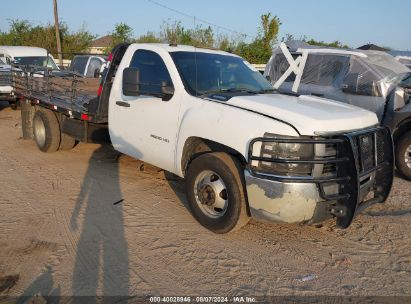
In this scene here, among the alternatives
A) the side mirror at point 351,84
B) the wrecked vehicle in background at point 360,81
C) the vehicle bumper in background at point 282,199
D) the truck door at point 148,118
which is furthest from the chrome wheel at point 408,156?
the truck door at point 148,118

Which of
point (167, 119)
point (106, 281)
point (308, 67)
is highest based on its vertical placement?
point (308, 67)

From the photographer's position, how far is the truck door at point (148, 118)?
4953mm

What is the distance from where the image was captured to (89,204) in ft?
17.3

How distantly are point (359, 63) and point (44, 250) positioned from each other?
22.4ft

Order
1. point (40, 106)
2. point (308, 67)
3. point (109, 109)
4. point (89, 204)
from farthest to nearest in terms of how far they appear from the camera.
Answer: point (308, 67), point (40, 106), point (109, 109), point (89, 204)

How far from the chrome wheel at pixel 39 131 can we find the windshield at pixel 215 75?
12.8 ft

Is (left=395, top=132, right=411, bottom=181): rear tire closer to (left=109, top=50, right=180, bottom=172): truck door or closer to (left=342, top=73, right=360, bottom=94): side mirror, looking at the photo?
(left=342, top=73, right=360, bottom=94): side mirror

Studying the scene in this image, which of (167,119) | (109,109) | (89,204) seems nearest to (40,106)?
(109,109)

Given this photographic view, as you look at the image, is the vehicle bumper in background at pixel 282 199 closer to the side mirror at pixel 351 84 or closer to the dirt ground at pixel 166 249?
the dirt ground at pixel 166 249

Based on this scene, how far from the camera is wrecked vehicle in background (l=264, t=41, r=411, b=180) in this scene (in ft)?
23.3

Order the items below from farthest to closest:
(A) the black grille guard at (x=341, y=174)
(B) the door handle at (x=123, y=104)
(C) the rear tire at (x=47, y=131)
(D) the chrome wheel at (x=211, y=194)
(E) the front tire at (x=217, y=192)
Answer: (C) the rear tire at (x=47, y=131) < (B) the door handle at (x=123, y=104) < (D) the chrome wheel at (x=211, y=194) < (E) the front tire at (x=217, y=192) < (A) the black grille guard at (x=341, y=174)

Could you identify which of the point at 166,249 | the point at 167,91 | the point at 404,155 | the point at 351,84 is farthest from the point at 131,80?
the point at 351,84

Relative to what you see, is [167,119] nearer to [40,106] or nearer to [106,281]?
[106,281]

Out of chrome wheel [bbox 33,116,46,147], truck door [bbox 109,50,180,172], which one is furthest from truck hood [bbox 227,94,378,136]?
Result: chrome wheel [bbox 33,116,46,147]
